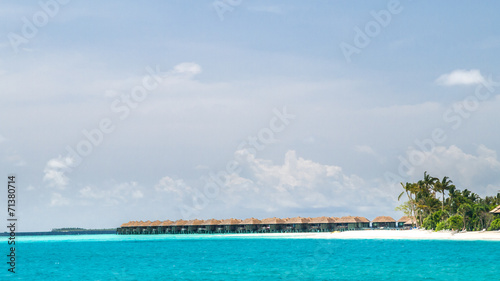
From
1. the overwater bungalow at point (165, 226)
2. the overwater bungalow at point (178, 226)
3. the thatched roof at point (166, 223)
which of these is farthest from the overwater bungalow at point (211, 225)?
the overwater bungalow at point (165, 226)

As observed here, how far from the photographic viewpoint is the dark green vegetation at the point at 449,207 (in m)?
83.6

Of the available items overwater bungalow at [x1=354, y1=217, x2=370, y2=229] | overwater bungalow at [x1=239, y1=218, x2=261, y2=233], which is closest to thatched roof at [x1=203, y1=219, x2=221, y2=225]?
overwater bungalow at [x1=239, y1=218, x2=261, y2=233]

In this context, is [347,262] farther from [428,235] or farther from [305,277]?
[428,235]

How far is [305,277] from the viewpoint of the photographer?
37594mm

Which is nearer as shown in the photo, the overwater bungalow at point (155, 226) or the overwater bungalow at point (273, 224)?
the overwater bungalow at point (273, 224)

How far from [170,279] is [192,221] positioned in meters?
123

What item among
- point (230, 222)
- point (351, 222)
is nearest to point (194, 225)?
point (230, 222)

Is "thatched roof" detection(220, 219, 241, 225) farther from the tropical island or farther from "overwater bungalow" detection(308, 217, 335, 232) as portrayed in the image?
"overwater bungalow" detection(308, 217, 335, 232)

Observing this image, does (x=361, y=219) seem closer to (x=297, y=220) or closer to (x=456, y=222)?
(x=297, y=220)

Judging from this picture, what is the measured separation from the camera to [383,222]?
5728 inches

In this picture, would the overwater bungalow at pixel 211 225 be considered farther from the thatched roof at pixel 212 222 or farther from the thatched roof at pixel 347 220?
the thatched roof at pixel 347 220

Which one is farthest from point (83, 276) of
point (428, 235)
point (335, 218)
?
point (335, 218)

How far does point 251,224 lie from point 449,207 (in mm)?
63296

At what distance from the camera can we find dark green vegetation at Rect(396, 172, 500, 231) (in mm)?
83562
